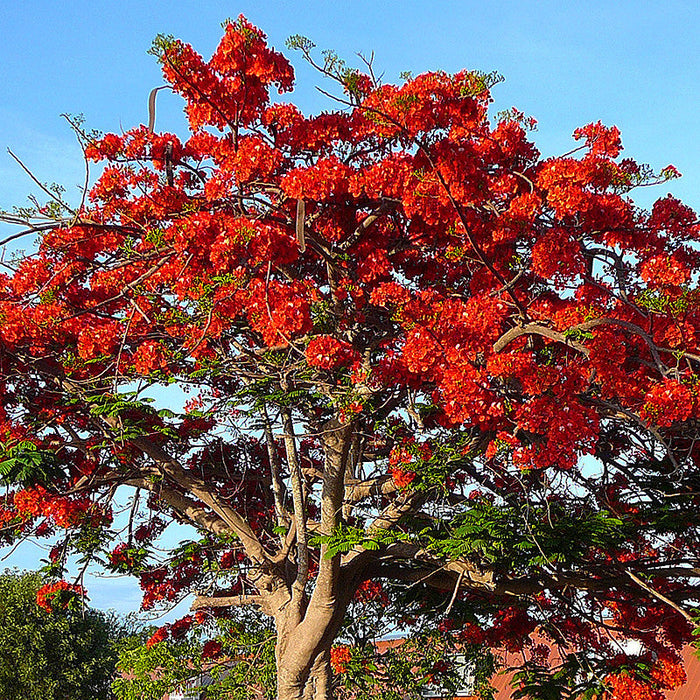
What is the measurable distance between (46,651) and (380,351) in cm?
1255

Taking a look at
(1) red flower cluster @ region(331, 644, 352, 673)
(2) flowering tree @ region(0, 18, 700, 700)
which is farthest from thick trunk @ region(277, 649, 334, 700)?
(1) red flower cluster @ region(331, 644, 352, 673)

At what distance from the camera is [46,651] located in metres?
17.3

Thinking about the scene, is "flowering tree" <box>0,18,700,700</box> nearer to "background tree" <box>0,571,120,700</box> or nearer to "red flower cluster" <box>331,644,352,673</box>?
"red flower cluster" <box>331,644,352,673</box>

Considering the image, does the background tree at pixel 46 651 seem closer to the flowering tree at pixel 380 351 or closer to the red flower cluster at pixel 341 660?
the red flower cluster at pixel 341 660

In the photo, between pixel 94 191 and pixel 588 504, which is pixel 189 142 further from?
pixel 588 504

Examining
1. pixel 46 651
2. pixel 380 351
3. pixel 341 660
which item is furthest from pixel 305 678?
pixel 46 651

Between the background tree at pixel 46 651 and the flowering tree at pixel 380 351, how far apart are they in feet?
29.1

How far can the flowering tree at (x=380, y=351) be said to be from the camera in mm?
7047

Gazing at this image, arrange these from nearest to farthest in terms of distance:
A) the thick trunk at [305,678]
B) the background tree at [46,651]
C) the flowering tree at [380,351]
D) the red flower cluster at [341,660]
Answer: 1. the flowering tree at [380,351]
2. the thick trunk at [305,678]
3. the red flower cluster at [341,660]
4. the background tree at [46,651]

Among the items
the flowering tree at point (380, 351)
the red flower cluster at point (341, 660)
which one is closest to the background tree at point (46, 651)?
the red flower cluster at point (341, 660)

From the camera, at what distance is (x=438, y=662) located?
10.9 metres

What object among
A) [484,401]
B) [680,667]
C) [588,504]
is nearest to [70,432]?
[484,401]

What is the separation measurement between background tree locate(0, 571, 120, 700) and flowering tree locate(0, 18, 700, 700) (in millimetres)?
8876

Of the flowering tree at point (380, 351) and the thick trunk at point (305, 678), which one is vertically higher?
the flowering tree at point (380, 351)
